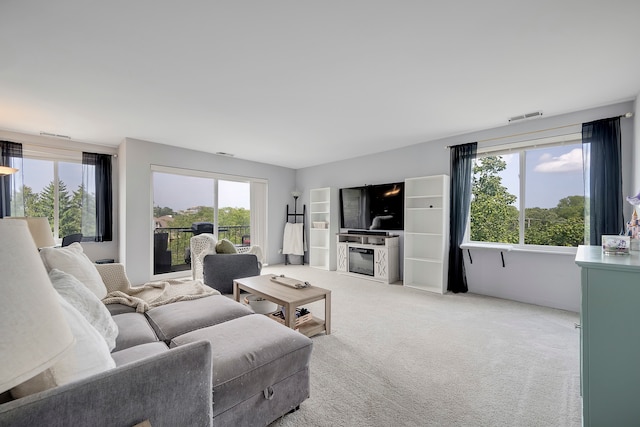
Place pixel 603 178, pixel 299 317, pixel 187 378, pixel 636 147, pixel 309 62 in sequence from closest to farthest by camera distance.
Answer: pixel 187 378, pixel 309 62, pixel 299 317, pixel 636 147, pixel 603 178

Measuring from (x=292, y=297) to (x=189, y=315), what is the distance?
2.74ft

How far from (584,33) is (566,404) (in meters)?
2.46

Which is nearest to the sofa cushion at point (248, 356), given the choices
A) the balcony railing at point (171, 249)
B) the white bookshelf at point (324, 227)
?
the balcony railing at point (171, 249)

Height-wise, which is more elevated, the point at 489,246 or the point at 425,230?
the point at 425,230

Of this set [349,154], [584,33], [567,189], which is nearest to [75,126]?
[349,154]

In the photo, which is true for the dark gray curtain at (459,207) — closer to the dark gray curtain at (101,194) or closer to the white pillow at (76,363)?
the white pillow at (76,363)

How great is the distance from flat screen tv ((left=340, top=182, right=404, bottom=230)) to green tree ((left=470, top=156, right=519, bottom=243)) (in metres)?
1.15

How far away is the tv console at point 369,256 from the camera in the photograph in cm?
462

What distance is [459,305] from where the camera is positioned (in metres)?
3.44

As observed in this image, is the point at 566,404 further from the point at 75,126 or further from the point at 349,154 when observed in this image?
the point at 75,126

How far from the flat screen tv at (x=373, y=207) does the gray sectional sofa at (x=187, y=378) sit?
3484mm

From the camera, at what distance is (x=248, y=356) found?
4.35ft

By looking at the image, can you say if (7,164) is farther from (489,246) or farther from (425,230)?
→ (489,246)

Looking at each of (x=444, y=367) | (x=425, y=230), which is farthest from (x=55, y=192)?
(x=425, y=230)
